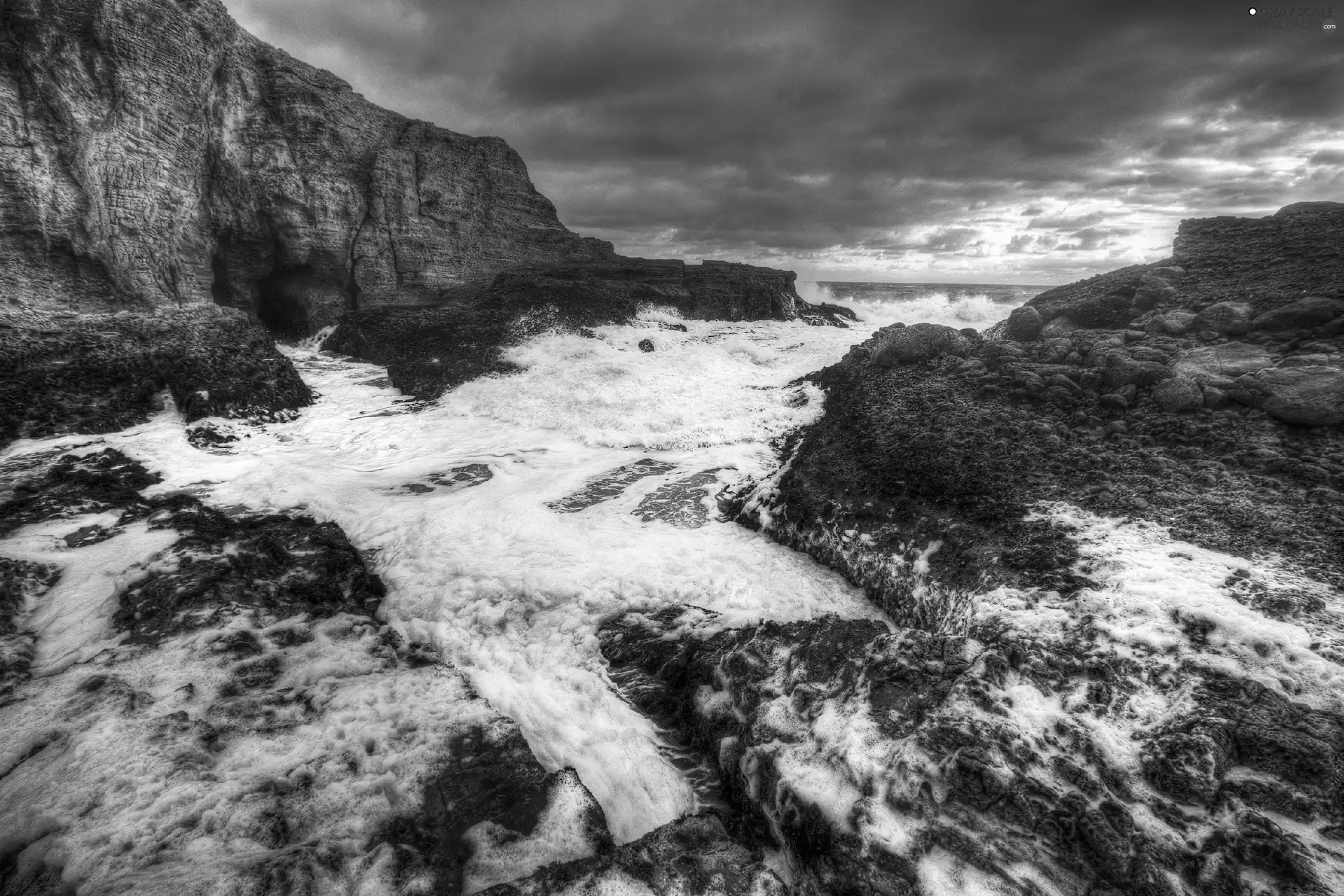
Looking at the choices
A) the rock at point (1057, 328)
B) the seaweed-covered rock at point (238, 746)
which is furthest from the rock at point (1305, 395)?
the seaweed-covered rock at point (238, 746)

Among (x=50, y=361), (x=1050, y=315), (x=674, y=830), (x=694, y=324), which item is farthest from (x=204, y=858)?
(x=694, y=324)

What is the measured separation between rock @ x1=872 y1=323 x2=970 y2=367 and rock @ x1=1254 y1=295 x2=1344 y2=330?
3494 mm

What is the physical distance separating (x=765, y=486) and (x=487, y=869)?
5.57 meters

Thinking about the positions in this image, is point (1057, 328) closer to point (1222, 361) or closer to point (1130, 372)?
point (1222, 361)

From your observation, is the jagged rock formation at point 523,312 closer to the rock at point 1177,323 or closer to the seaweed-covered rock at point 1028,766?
the seaweed-covered rock at point 1028,766

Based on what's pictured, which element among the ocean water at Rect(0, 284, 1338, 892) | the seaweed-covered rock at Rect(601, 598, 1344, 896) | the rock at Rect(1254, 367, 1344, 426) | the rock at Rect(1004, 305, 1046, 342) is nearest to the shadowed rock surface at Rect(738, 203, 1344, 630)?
the rock at Rect(1254, 367, 1344, 426)

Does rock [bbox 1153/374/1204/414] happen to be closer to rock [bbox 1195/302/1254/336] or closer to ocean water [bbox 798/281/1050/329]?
rock [bbox 1195/302/1254/336]

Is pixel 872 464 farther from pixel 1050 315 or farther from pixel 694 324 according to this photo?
pixel 694 324

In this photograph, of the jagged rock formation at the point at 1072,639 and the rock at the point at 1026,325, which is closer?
the jagged rock formation at the point at 1072,639

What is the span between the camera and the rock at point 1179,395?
576 centimetres

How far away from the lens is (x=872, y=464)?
6719mm

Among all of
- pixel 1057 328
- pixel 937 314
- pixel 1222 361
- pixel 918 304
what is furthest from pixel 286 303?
pixel 918 304

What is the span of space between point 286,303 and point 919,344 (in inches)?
876

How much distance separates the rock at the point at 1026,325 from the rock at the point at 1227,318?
258cm
